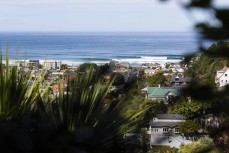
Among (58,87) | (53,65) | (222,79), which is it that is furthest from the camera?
(222,79)

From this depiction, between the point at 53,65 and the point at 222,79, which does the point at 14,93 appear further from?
the point at 222,79

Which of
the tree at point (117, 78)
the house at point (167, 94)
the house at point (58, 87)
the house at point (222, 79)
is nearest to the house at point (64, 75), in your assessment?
the house at point (58, 87)

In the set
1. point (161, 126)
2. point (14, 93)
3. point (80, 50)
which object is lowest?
point (161, 126)

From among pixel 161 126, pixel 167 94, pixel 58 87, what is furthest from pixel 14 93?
pixel 167 94

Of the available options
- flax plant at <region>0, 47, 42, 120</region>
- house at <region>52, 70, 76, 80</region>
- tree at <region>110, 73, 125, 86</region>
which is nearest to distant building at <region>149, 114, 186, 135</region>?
tree at <region>110, 73, 125, 86</region>

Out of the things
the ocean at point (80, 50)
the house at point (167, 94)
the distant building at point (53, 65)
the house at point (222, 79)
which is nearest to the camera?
the house at point (167, 94)

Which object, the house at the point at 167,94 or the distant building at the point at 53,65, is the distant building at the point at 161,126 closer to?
the house at the point at 167,94

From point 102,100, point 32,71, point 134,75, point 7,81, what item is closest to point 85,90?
point 102,100

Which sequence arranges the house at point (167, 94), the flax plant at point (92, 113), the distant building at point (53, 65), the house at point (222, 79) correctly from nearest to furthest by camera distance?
1. the house at point (167, 94)
2. the flax plant at point (92, 113)
3. the house at point (222, 79)
4. the distant building at point (53, 65)

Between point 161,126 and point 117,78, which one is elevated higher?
point 117,78

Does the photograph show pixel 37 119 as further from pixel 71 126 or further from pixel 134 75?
pixel 134 75

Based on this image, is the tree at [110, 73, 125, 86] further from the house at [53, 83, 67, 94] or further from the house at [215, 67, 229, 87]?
the house at [215, 67, 229, 87]
